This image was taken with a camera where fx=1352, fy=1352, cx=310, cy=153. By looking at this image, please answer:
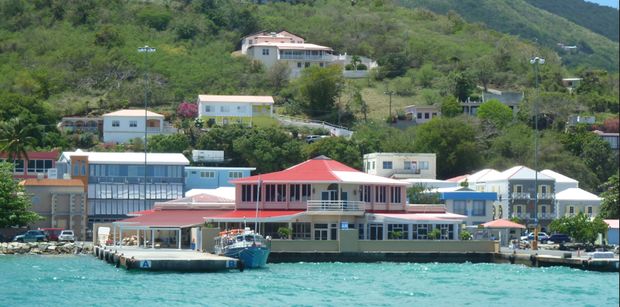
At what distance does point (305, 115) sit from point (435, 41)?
39656mm

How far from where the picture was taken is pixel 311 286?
53.7 m

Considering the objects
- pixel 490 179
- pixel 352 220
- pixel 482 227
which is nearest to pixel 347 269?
pixel 352 220

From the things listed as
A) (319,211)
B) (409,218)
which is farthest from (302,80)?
(319,211)

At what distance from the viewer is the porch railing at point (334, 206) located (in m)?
74.4

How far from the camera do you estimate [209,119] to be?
409ft

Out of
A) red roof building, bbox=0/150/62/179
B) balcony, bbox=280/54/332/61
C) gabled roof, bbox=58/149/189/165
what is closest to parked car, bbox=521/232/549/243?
gabled roof, bbox=58/149/189/165

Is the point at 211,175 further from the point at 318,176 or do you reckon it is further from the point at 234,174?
the point at 318,176

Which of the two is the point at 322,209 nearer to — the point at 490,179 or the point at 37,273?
the point at 37,273

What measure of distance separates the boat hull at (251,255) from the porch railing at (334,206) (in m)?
9.52

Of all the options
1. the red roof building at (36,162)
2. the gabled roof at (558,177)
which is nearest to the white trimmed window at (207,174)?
the red roof building at (36,162)

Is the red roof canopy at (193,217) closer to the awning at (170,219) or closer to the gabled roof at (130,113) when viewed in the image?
the awning at (170,219)

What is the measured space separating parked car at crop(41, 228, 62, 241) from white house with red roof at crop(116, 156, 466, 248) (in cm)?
1218

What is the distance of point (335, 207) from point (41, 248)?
17.9m

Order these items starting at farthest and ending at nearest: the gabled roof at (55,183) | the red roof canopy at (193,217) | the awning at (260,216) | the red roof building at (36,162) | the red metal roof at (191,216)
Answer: the red roof building at (36,162) → the gabled roof at (55,183) → the red metal roof at (191,216) → the red roof canopy at (193,217) → the awning at (260,216)
